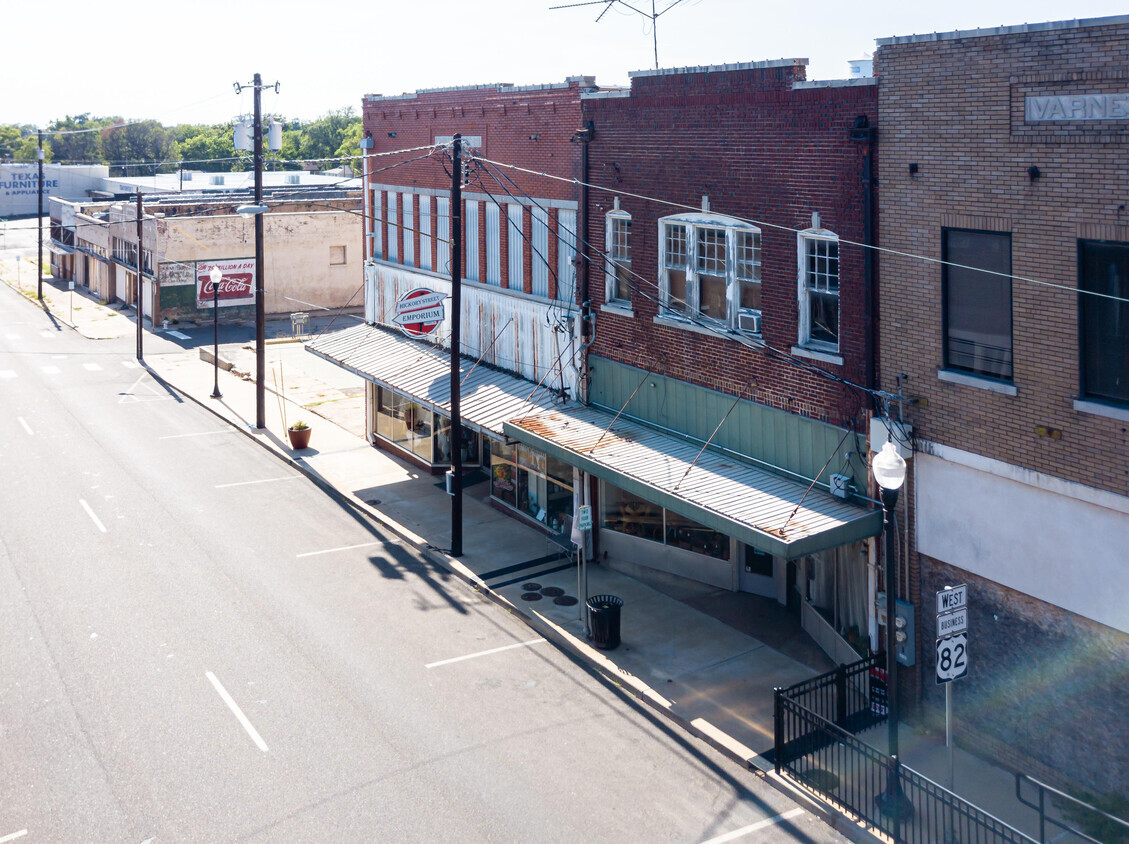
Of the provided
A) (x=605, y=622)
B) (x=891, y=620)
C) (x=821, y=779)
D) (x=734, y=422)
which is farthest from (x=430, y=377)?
(x=891, y=620)

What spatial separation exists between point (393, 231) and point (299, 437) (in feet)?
22.1

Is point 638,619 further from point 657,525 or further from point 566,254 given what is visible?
point 566,254

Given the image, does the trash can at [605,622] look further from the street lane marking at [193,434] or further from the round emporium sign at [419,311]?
the street lane marking at [193,434]

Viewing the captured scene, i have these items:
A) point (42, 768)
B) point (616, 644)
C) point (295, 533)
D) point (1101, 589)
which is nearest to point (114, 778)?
point (42, 768)

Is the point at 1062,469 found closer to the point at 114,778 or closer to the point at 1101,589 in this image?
the point at 1101,589

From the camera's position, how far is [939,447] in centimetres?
1611

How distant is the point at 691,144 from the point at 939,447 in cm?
748

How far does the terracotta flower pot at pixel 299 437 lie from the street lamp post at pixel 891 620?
22.5m

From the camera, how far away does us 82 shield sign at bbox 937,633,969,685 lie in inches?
537

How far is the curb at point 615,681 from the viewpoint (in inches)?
563

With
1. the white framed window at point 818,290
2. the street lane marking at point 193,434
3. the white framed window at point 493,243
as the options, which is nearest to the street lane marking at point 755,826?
the white framed window at point 818,290

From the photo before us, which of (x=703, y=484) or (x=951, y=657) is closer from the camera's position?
(x=951, y=657)

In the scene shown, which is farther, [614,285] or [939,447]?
[614,285]

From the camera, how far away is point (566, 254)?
2434 cm
